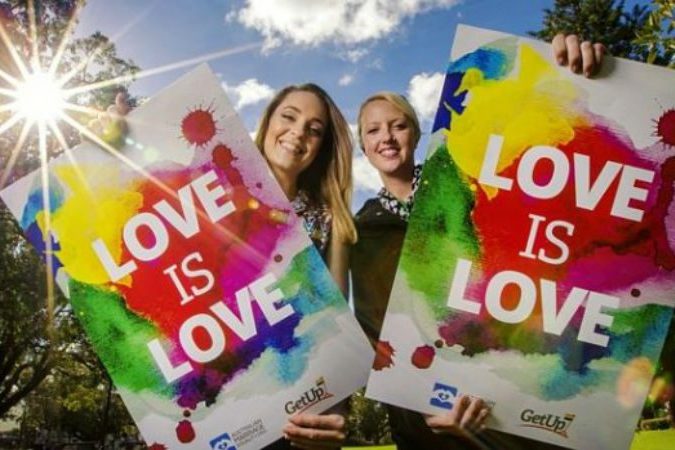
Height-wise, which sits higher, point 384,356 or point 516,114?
point 516,114

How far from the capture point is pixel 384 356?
2.54 m

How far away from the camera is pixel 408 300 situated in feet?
8.38

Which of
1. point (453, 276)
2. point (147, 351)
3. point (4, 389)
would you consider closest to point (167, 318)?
point (147, 351)

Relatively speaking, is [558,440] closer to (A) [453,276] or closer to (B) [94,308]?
(A) [453,276]

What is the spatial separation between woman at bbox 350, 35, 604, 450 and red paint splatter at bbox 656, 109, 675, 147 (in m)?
0.33

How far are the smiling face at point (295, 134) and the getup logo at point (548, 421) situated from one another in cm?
142

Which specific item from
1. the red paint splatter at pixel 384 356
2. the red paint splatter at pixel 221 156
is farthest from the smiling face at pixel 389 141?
the red paint splatter at pixel 384 356

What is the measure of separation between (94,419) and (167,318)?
197ft

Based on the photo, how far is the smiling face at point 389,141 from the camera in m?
3.04

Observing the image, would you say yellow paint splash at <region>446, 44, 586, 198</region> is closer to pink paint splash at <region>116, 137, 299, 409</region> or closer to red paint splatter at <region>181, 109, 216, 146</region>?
pink paint splash at <region>116, 137, 299, 409</region>

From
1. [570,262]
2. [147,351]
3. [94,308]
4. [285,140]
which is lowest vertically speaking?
[570,262]

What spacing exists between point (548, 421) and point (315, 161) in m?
1.52

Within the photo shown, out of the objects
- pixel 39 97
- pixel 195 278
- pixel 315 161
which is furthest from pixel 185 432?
pixel 39 97

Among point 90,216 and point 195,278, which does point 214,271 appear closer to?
point 195,278
